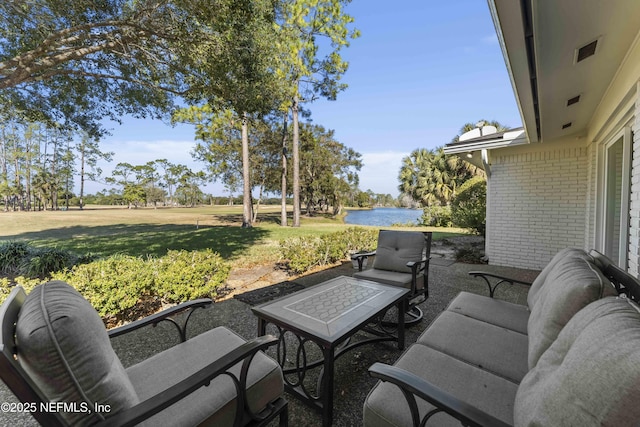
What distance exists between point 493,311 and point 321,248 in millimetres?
3533

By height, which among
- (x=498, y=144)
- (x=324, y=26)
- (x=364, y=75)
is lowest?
(x=498, y=144)

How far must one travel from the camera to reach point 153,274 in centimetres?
316

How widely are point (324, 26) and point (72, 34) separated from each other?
8639 millimetres

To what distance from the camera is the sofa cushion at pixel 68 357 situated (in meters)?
0.81

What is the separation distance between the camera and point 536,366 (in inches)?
44.8

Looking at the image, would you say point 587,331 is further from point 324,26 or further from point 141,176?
point 141,176

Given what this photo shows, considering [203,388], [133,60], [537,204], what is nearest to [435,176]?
[537,204]

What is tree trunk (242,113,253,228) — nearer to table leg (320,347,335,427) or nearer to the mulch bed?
the mulch bed

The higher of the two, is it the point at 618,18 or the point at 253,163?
the point at 253,163

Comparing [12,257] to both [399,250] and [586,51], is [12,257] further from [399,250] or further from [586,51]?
[586,51]

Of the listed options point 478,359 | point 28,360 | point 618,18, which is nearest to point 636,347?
point 478,359

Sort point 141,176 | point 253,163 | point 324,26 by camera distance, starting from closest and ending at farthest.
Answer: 1. point 324,26
2. point 253,163
3. point 141,176

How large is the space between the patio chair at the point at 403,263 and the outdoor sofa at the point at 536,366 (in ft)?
3.22

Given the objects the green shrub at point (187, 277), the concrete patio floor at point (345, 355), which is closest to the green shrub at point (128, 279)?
the green shrub at point (187, 277)
